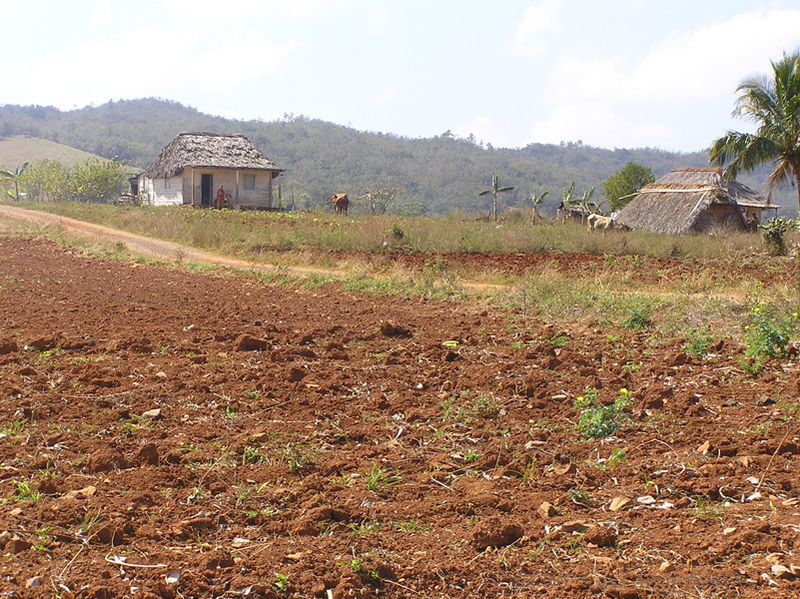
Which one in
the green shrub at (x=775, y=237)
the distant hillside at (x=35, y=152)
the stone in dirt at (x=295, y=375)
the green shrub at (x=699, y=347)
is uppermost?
A: the distant hillside at (x=35, y=152)

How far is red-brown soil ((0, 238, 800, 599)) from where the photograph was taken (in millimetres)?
3646

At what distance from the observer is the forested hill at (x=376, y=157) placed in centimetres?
8419

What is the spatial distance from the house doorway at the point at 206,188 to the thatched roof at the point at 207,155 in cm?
111

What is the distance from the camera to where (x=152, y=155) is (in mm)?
107188

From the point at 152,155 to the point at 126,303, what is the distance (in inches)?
4013

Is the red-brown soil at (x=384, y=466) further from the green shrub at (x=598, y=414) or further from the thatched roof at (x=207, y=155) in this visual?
the thatched roof at (x=207, y=155)

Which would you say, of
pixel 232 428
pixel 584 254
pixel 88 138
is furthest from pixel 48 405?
pixel 88 138

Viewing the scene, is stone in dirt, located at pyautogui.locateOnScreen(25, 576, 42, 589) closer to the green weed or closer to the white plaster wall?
the green weed

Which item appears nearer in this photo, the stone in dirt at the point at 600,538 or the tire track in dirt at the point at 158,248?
the stone in dirt at the point at 600,538

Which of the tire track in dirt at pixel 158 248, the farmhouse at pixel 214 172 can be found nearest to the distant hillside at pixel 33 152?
the farmhouse at pixel 214 172

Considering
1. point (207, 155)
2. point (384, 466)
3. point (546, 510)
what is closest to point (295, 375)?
point (384, 466)

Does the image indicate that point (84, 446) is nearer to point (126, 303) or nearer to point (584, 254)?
point (126, 303)

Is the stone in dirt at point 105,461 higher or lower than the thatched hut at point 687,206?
lower

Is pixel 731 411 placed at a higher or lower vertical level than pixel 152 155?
lower
